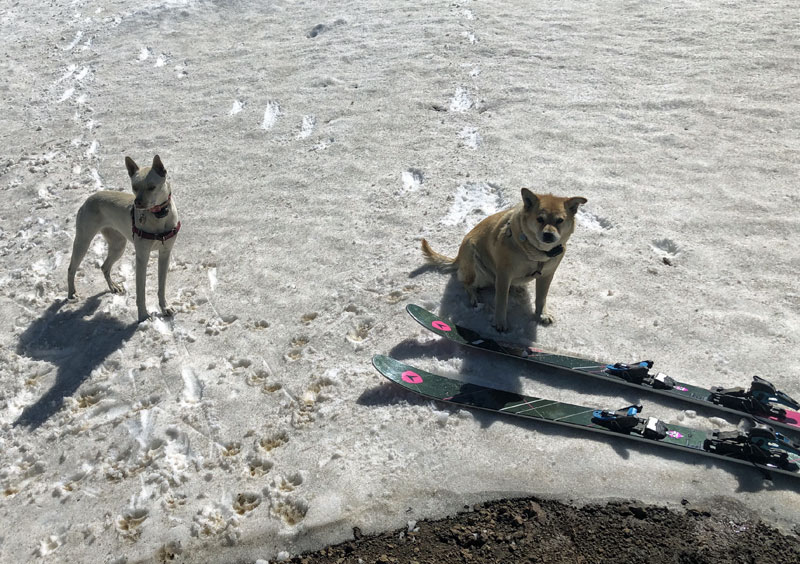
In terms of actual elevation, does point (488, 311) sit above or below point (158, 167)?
below

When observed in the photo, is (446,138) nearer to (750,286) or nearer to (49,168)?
(750,286)

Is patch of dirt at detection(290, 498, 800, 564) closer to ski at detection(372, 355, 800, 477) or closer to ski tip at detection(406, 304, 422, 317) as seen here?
ski at detection(372, 355, 800, 477)

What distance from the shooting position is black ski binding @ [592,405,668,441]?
3891mm

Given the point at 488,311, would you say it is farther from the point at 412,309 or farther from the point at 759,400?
the point at 759,400

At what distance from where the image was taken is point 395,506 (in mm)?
3711

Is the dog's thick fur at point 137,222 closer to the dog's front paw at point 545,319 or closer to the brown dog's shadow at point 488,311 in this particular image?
the brown dog's shadow at point 488,311

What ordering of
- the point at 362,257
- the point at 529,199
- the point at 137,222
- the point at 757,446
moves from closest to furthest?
the point at 757,446
the point at 529,199
the point at 137,222
the point at 362,257

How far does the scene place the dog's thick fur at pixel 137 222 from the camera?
488cm

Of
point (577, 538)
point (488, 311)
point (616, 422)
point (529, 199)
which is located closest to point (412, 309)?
point (488, 311)

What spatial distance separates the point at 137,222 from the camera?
16.8ft

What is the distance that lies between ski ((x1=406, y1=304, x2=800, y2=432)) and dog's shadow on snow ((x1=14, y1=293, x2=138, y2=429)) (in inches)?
110

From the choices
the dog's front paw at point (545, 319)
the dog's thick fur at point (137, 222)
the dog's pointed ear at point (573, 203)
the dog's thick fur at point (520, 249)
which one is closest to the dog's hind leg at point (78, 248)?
the dog's thick fur at point (137, 222)

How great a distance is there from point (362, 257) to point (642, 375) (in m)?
2.98

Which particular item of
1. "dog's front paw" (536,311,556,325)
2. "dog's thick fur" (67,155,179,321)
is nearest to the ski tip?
"dog's front paw" (536,311,556,325)
